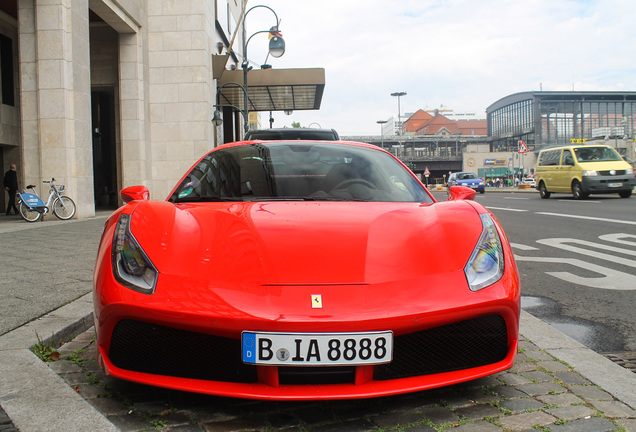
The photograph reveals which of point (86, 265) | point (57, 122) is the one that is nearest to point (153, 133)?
point (57, 122)

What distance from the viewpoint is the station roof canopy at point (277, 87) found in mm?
21625

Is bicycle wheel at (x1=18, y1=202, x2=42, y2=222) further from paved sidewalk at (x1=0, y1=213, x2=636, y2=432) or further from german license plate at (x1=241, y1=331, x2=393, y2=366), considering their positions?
german license plate at (x1=241, y1=331, x2=393, y2=366)

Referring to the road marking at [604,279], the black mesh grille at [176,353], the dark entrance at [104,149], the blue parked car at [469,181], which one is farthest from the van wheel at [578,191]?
the black mesh grille at [176,353]

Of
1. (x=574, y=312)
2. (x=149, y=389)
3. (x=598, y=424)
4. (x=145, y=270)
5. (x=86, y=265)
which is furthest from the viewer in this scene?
(x=86, y=265)

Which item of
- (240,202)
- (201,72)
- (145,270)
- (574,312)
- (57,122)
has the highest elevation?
(201,72)

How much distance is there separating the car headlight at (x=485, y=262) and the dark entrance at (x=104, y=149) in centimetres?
2049

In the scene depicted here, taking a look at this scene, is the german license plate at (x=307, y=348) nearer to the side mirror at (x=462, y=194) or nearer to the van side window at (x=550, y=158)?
the side mirror at (x=462, y=194)

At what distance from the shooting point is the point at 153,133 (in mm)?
19469

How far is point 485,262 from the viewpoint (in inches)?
88.4

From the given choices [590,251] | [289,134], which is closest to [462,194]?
[590,251]

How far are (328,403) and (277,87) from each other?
71.1 feet

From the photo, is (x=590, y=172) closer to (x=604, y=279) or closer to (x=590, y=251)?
(x=590, y=251)

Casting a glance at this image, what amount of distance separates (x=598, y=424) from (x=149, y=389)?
176 cm

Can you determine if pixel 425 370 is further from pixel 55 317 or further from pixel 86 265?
pixel 86 265
